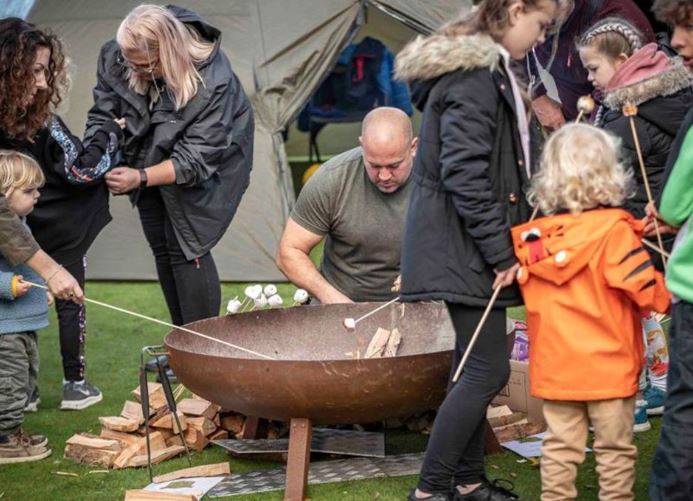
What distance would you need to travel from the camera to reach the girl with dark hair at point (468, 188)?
133 inches

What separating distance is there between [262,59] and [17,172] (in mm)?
3132

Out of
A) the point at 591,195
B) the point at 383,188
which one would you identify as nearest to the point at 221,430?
the point at 383,188

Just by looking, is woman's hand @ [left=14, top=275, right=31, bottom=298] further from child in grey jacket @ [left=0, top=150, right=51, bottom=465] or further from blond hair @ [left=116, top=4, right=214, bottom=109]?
blond hair @ [left=116, top=4, right=214, bottom=109]

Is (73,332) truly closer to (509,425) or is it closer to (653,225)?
(509,425)

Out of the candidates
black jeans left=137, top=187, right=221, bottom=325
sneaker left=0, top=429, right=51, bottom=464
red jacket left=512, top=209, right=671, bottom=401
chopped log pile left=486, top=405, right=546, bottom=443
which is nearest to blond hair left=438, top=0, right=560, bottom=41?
red jacket left=512, top=209, right=671, bottom=401

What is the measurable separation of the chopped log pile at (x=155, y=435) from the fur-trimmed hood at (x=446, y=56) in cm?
176

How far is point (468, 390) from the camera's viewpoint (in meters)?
3.52

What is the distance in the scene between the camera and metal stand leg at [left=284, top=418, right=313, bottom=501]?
12.8 feet

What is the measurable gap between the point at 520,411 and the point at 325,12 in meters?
3.47

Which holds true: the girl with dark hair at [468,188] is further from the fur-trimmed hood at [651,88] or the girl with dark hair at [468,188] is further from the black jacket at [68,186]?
the black jacket at [68,186]

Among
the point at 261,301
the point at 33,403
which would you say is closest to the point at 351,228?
the point at 261,301

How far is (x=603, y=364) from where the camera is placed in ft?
10.9

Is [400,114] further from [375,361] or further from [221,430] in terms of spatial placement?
[221,430]

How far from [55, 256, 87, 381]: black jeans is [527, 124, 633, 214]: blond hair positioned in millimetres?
2621
